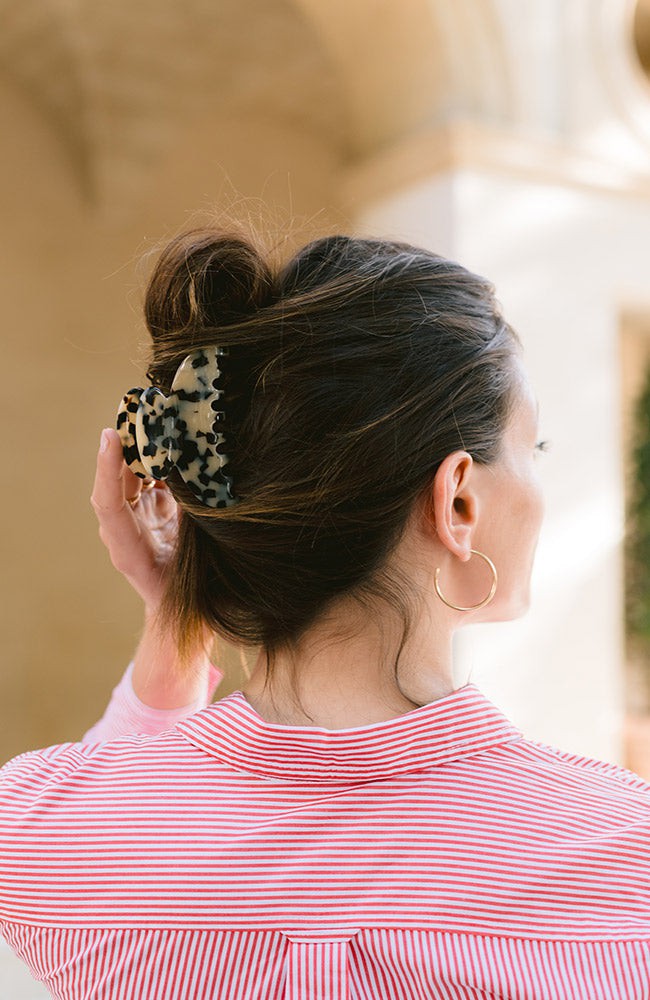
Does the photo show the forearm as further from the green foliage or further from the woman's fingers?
the green foliage

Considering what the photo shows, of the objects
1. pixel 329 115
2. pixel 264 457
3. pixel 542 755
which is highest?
pixel 329 115

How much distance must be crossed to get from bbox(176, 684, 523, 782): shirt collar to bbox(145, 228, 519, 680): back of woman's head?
0.09 meters

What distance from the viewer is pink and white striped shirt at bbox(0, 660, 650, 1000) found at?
2.56 feet

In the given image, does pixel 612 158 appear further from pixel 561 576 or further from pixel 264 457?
pixel 264 457

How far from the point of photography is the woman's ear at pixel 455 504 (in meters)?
0.90

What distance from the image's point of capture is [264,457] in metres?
0.93

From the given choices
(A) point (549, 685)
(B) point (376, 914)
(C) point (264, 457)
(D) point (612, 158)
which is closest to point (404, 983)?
(B) point (376, 914)

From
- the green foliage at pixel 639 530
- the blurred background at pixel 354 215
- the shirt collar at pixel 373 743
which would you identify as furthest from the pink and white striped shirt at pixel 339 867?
the green foliage at pixel 639 530

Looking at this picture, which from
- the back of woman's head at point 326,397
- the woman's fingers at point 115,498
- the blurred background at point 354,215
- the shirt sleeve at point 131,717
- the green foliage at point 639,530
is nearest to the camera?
the back of woman's head at point 326,397

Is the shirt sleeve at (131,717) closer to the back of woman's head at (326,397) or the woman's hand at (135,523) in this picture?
the woman's hand at (135,523)

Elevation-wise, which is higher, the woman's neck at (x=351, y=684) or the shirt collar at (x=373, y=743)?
the woman's neck at (x=351, y=684)

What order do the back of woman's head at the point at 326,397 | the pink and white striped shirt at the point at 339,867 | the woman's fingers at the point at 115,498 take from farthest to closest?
1. the woman's fingers at the point at 115,498
2. the back of woman's head at the point at 326,397
3. the pink and white striped shirt at the point at 339,867

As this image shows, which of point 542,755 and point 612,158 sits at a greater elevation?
point 612,158

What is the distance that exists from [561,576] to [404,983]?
10.1 ft
